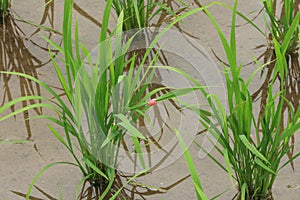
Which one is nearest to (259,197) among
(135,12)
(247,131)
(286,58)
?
(247,131)

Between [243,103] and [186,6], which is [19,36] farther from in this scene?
[243,103]

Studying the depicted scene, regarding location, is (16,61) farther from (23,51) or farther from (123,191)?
(123,191)

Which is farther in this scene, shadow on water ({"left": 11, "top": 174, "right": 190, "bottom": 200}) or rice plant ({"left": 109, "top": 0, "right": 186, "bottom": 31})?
rice plant ({"left": 109, "top": 0, "right": 186, "bottom": 31})

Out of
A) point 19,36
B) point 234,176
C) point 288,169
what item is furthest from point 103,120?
point 19,36

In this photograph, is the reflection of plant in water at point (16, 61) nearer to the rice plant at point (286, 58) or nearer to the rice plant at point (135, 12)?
the rice plant at point (135, 12)

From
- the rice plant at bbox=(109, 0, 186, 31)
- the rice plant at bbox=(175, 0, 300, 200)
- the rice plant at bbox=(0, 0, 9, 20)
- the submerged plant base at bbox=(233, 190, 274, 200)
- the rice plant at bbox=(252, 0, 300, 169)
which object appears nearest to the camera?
the rice plant at bbox=(175, 0, 300, 200)

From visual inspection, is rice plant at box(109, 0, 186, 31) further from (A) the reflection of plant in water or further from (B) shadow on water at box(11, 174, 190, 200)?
(B) shadow on water at box(11, 174, 190, 200)

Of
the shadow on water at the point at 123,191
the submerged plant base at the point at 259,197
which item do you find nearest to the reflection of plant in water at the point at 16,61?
the shadow on water at the point at 123,191

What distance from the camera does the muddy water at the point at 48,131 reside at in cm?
222

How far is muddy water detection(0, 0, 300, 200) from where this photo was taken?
2225 mm

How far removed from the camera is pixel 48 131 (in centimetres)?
240

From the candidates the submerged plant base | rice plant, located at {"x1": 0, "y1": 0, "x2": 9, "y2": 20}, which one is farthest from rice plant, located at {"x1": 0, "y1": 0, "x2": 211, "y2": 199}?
rice plant, located at {"x1": 0, "y1": 0, "x2": 9, "y2": 20}

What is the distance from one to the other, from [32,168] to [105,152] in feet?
0.91

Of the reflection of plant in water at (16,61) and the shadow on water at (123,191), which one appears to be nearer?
the shadow on water at (123,191)
